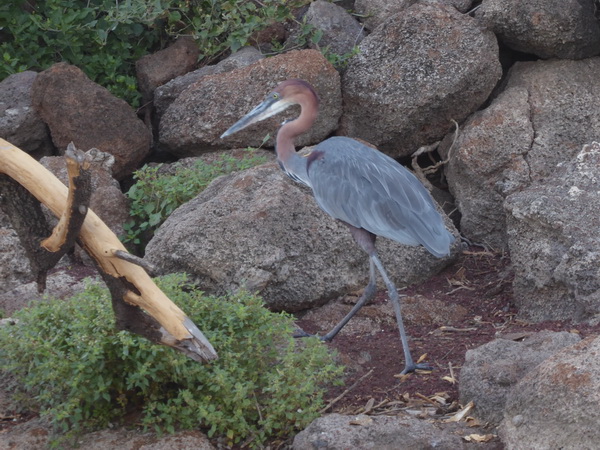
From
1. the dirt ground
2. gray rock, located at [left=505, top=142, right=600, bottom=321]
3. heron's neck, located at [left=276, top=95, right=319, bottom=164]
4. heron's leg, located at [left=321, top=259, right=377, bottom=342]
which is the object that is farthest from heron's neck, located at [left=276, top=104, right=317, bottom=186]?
gray rock, located at [left=505, top=142, right=600, bottom=321]

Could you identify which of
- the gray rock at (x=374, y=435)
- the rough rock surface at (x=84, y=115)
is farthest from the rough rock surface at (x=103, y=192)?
the gray rock at (x=374, y=435)

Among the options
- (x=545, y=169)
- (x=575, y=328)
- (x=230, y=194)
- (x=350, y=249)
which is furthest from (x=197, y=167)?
(x=575, y=328)

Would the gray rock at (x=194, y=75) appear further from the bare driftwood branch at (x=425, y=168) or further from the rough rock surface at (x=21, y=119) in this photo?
the bare driftwood branch at (x=425, y=168)

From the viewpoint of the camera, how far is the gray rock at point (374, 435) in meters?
3.96

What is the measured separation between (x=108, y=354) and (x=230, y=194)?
2.00 metres

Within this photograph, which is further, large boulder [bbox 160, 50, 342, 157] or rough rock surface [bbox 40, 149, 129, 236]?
large boulder [bbox 160, 50, 342, 157]

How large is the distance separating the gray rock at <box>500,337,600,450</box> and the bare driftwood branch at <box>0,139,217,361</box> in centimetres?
123

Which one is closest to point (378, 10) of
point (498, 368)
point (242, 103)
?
point (242, 103)

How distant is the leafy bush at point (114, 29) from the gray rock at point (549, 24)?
167 centimetres

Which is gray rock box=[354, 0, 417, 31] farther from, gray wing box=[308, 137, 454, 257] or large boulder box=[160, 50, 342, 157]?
gray wing box=[308, 137, 454, 257]

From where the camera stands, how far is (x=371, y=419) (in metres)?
4.18

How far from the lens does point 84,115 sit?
24.6 feet

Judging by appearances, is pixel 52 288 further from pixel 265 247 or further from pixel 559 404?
pixel 559 404

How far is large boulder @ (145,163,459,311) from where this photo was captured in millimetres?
5918
